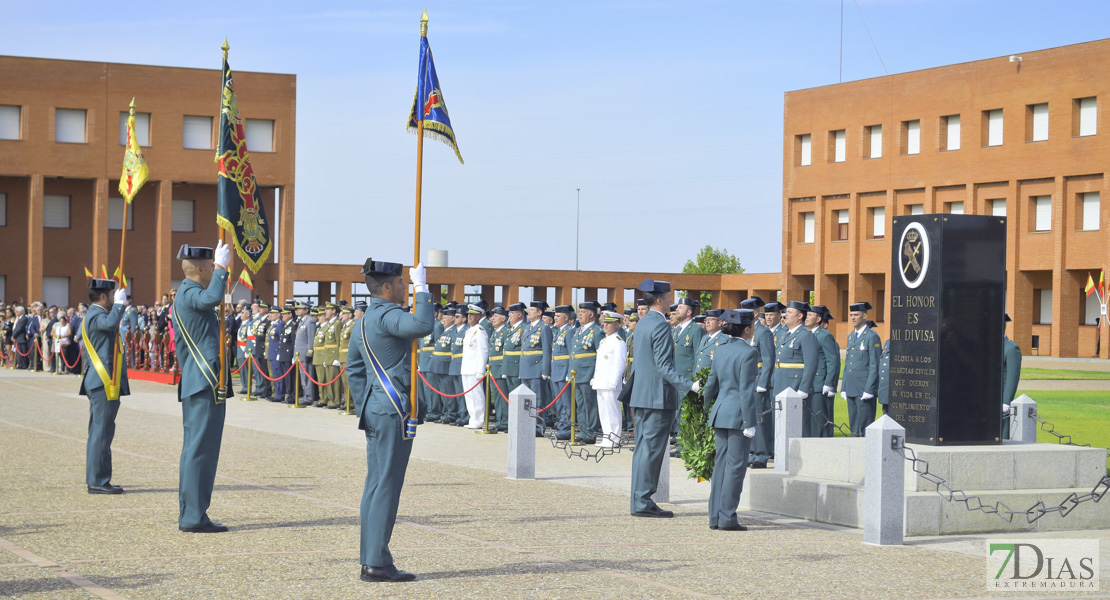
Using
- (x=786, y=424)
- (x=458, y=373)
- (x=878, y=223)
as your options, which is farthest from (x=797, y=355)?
(x=878, y=223)

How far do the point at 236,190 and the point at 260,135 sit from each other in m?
37.0

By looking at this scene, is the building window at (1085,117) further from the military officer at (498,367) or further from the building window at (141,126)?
the building window at (141,126)

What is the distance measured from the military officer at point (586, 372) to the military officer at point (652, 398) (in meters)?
6.16

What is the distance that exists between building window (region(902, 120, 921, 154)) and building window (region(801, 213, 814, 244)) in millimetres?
5936

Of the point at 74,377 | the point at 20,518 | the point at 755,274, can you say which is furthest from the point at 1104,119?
the point at 20,518

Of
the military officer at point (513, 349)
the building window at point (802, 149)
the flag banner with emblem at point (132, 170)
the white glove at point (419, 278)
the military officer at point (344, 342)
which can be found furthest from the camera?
the building window at point (802, 149)

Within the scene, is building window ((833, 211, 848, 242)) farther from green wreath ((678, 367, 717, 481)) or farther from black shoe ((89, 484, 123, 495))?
black shoe ((89, 484, 123, 495))

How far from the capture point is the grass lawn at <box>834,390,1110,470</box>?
16.9 metres

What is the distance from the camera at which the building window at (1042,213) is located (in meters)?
46.4

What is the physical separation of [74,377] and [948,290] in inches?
988

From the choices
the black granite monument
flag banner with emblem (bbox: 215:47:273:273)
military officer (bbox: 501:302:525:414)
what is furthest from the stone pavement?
military officer (bbox: 501:302:525:414)

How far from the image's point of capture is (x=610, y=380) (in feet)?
51.2

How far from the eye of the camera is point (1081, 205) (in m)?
45.4

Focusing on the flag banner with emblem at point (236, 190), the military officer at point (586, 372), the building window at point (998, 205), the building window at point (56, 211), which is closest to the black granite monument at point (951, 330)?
the military officer at point (586, 372)
